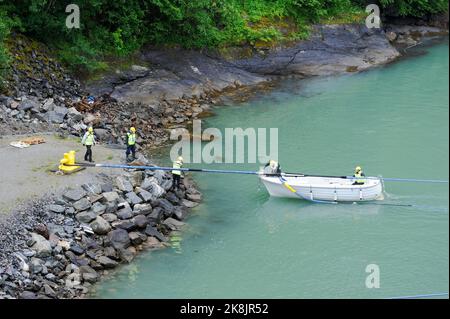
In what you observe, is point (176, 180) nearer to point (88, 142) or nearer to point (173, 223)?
point (173, 223)

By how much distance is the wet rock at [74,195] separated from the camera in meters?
23.6

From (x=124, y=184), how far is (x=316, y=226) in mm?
7805

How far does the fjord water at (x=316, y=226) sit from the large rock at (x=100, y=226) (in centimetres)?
164

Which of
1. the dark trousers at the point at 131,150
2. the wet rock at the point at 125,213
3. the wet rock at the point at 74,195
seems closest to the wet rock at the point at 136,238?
the wet rock at the point at 125,213

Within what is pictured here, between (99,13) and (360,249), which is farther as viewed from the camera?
(99,13)

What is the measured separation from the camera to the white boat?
26375 millimetres

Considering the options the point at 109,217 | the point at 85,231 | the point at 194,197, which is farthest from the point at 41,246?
the point at 194,197

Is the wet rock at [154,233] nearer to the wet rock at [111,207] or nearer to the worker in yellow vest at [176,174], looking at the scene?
the wet rock at [111,207]

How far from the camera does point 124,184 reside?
992 inches

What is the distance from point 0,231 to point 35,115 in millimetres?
9643

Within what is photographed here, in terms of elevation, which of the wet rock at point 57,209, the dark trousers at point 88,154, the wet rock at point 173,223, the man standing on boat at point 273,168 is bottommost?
the wet rock at point 173,223

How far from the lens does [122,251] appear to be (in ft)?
73.9

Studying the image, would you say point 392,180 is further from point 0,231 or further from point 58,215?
point 0,231

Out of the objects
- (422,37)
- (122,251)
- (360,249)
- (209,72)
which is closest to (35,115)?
(122,251)
